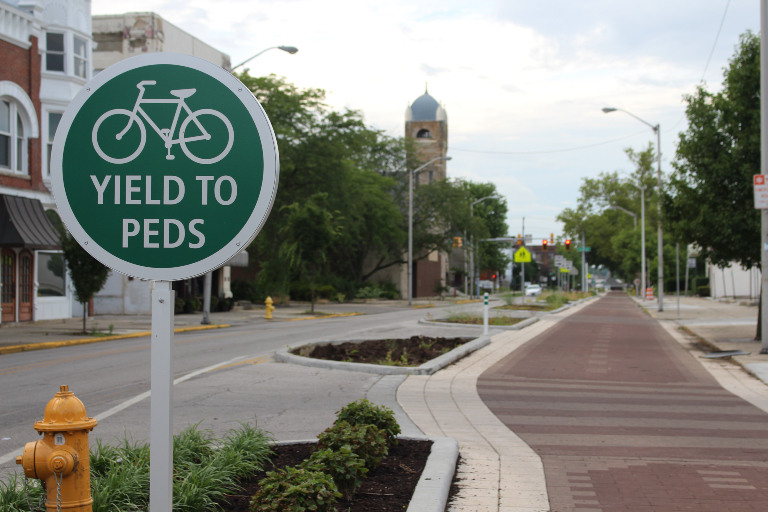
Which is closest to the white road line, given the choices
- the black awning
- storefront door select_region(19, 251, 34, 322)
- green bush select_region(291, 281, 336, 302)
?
the black awning

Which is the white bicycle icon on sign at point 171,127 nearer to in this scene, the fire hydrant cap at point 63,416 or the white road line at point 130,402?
the fire hydrant cap at point 63,416

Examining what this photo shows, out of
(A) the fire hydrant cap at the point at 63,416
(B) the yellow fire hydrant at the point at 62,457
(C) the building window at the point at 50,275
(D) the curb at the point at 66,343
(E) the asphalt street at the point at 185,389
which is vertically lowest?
(D) the curb at the point at 66,343

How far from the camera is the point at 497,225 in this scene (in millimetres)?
100250

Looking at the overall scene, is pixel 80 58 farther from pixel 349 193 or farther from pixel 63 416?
pixel 63 416

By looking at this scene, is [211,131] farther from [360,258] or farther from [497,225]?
[497,225]

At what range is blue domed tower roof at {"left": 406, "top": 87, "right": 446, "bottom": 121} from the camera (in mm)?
75250

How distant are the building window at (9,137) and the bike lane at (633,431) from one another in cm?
1777

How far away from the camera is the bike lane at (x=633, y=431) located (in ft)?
17.3

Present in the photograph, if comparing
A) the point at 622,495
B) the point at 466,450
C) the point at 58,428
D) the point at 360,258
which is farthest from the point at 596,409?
the point at 360,258

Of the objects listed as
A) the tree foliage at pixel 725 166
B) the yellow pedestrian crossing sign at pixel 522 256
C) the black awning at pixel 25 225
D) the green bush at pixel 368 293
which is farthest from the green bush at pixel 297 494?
the green bush at pixel 368 293

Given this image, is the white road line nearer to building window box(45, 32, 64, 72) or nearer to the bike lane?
the bike lane

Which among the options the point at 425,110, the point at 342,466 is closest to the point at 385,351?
the point at 342,466

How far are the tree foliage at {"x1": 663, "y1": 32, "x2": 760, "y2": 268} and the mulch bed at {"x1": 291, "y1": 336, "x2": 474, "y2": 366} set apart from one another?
701cm

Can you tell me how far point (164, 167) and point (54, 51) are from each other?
85.3 ft
